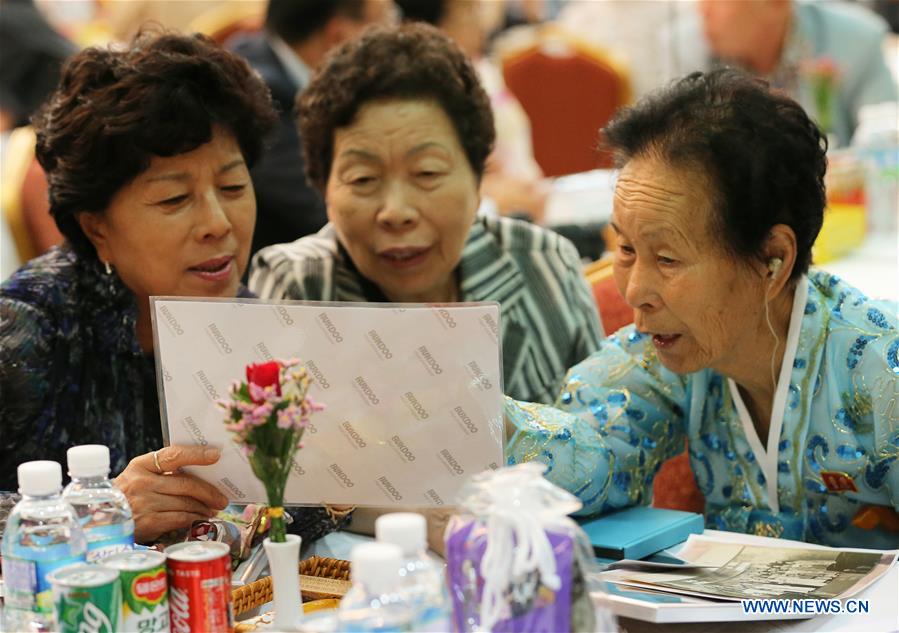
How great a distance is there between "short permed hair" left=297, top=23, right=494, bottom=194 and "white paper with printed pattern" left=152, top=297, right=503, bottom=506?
1.00 m

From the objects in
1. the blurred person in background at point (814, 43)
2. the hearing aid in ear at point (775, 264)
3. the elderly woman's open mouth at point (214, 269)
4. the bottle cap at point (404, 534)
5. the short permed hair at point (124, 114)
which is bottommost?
the bottle cap at point (404, 534)

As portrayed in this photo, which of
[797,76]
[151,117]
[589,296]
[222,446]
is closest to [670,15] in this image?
[797,76]

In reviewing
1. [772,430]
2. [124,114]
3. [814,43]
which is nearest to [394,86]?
[124,114]

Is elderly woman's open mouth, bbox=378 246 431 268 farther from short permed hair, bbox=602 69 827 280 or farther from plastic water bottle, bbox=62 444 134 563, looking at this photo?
plastic water bottle, bbox=62 444 134 563

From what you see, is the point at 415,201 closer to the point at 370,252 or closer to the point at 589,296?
the point at 370,252

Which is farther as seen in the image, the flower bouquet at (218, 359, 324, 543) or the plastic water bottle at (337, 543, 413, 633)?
the flower bouquet at (218, 359, 324, 543)

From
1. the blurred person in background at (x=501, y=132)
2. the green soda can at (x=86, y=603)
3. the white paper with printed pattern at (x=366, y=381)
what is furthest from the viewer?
the blurred person in background at (x=501, y=132)

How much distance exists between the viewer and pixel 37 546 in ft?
3.93

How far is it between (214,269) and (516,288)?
0.73 meters

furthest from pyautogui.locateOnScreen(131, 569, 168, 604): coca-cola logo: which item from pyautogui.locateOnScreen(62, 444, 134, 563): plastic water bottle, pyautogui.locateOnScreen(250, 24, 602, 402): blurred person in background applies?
pyautogui.locateOnScreen(250, 24, 602, 402): blurred person in background

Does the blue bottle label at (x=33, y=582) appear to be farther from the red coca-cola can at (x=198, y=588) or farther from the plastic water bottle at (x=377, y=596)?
the plastic water bottle at (x=377, y=596)

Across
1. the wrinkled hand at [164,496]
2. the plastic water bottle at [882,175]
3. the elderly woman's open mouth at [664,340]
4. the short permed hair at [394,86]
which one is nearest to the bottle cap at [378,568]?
the wrinkled hand at [164,496]

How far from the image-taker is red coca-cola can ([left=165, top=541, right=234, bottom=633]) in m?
1.17

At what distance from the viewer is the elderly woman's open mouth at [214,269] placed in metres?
1.97
